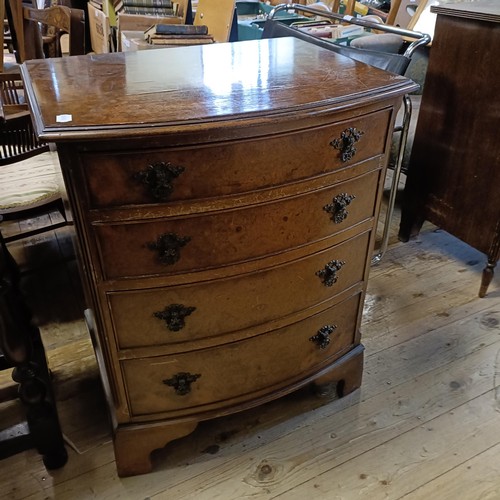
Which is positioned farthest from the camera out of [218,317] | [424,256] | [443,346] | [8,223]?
[8,223]

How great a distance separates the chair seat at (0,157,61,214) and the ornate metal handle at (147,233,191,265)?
3.02 feet

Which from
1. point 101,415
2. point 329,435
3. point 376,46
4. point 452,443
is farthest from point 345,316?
point 376,46

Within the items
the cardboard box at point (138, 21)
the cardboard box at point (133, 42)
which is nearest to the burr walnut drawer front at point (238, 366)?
the cardboard box at point (133, 42)

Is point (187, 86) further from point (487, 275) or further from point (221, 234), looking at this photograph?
point (487, 275)

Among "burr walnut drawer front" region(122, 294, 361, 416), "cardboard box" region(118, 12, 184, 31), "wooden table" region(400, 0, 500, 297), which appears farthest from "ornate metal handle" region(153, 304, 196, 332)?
"cardboard box" region(118, 12, 184, 31)

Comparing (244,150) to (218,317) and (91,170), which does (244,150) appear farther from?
(218,317)

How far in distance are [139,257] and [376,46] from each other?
196 cm

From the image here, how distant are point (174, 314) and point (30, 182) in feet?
6.49

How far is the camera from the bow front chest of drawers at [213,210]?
2.93 feet

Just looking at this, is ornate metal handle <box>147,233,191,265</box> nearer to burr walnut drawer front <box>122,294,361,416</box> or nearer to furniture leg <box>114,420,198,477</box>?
burr walnut drawer front <box>122,294,361,416</box>

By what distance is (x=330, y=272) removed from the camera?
1212 millimetres

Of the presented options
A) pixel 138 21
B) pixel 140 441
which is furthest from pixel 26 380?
pixel 138 21

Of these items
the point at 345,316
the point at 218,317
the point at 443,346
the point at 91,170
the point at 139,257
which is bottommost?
the point at 443,346

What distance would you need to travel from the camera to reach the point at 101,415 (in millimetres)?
1464
